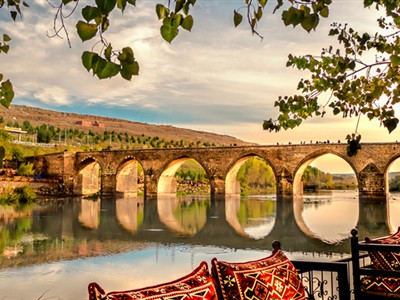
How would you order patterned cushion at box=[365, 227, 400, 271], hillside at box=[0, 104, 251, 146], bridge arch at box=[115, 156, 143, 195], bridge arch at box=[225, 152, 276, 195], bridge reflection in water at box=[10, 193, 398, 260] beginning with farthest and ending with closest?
hillside at box=[0, 104, 251, 146] → bridge arch at box=[115, 156, 143, 195] → bridge arch at box=[225, 152, 276, 195] → bridge reflection in water at box=[10, 193, 398, 260] → patterned cushion at box=[365, 227, 400, 271]

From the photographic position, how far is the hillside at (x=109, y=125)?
104 m

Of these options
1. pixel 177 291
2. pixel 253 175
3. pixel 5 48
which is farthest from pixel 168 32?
pixel 253 175

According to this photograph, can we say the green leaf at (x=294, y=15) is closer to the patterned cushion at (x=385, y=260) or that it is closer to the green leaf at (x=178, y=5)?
the green leaf at (x=178, y=5)

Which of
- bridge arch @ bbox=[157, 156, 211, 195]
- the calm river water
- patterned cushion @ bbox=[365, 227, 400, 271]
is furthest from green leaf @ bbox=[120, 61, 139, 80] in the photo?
bridge arch @ bbox=[157, 156, 211, 195]

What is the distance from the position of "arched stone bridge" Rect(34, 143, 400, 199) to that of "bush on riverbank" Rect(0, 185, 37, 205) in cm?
900

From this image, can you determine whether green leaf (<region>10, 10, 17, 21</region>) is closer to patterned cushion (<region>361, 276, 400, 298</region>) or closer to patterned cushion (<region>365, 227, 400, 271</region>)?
patterned cushion (<region>365, 227, 400, 271</region>)

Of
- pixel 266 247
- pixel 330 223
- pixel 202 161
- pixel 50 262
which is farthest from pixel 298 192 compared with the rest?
pixel 50 262

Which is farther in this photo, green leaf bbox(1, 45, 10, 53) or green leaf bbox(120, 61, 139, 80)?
green leaf bbox(1, 45, 10, 53)

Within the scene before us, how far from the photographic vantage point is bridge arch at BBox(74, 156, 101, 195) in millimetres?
36906

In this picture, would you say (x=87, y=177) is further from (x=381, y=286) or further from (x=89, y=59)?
(x=89, y=59)

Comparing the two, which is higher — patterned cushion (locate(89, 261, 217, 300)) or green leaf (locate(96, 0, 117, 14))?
green leaf (locate(96, 0, 117, 14))

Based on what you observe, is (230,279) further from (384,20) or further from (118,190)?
(118,190)

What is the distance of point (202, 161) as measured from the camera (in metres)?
32.8

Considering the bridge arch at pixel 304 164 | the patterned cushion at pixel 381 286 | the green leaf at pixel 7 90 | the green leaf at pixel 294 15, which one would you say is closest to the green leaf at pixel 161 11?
the green leaf at pixel 294 15
